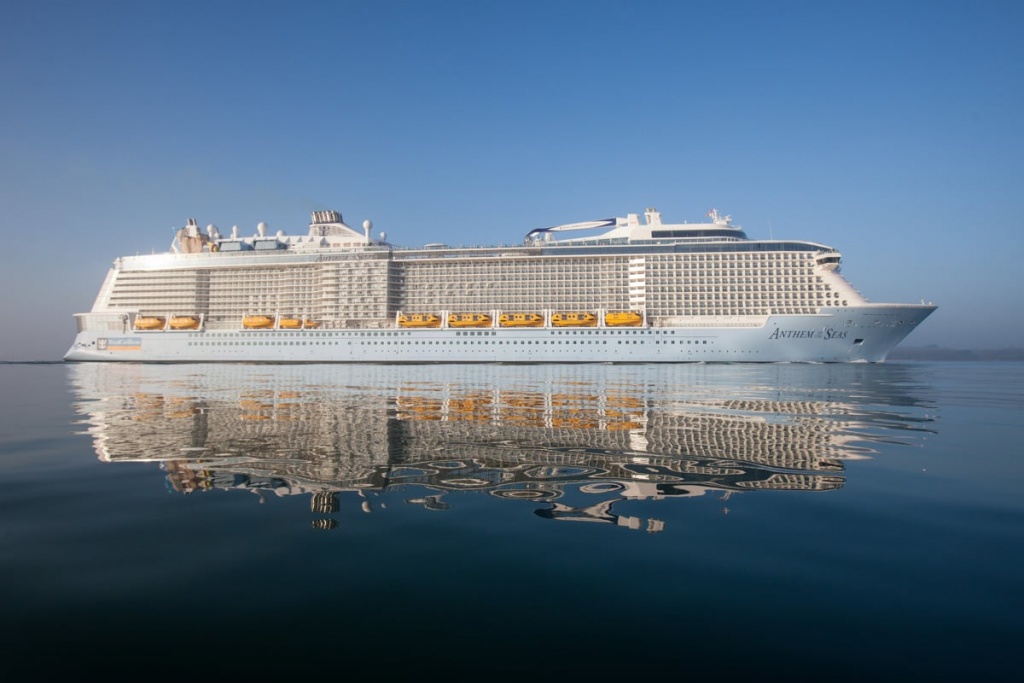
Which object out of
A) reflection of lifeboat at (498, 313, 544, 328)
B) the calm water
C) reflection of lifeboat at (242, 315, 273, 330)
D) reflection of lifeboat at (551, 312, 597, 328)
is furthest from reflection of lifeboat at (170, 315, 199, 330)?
the calm water

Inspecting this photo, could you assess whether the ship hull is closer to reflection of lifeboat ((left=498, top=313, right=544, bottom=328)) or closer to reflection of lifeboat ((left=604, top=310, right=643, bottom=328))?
reflection of lifeboat ((left=498, top=313, right=544, bottom=328))

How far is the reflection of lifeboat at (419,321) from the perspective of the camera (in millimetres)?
65000

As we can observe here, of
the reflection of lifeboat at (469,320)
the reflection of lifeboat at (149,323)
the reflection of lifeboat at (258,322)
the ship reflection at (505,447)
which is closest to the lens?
the ship reflection at (505,447)

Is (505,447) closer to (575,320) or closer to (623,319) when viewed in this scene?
(575,320)

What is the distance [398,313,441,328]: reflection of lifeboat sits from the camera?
65000mm

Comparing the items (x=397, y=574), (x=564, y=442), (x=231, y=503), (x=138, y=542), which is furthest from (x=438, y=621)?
(x=564, y=442)

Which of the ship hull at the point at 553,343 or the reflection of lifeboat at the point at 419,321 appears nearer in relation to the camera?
the ship hull at the point at 553,343

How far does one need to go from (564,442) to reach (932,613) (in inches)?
248

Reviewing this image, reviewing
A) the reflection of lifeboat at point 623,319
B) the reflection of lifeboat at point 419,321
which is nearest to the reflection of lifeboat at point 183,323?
the reflection of lifeboat at point 419,321

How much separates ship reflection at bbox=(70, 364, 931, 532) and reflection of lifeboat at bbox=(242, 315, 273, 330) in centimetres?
5510

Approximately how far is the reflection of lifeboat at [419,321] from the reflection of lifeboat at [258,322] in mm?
17311

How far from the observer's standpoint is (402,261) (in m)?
72.1

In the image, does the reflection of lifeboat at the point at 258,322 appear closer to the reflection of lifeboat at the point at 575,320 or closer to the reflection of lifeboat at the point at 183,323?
the reflection of lifeboat at the point at 183,323

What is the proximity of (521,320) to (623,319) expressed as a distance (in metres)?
11.8
